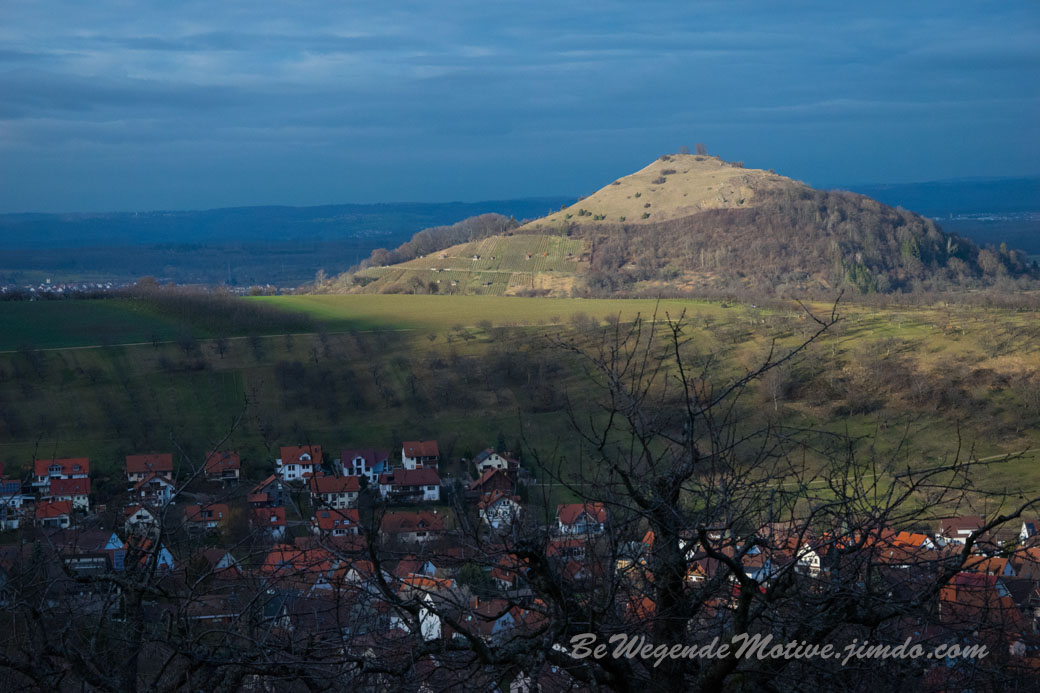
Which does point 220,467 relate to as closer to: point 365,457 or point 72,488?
point 72,488

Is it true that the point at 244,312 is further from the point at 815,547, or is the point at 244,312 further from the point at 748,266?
the point at 748,266

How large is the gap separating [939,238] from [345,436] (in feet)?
265

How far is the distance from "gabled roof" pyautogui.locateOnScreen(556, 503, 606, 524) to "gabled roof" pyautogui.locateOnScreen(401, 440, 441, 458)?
1996 centimetres

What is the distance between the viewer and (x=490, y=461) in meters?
22.0

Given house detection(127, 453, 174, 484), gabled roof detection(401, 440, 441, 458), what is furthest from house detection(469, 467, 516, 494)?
gabled roof detection(401, 440, 441, 458)

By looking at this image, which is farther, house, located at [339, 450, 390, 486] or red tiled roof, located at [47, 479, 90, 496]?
house, located at [339, 450, 390, 486]

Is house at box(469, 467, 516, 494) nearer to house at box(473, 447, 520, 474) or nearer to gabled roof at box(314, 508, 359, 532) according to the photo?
gabled roof at box(314, 508, 359, 532)

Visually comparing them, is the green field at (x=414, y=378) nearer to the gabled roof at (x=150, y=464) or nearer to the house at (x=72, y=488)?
the gabled roof at (x=150, y=464)

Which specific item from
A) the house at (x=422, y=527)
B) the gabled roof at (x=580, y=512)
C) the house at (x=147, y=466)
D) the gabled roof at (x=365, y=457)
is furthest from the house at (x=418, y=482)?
the gabled roof at (x=580, y=512)

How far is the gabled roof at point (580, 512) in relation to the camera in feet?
13.0

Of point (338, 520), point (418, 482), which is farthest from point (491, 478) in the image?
point (418, 482)

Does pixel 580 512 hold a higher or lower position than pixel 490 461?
higher

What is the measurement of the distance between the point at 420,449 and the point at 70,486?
9626 mm

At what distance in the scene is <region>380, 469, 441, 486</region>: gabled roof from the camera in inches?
811
